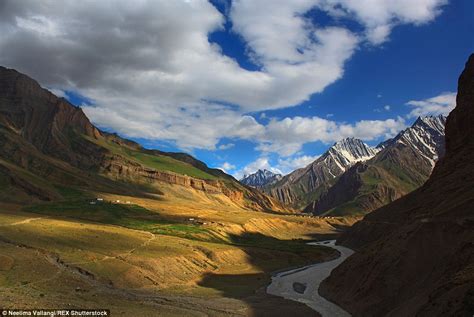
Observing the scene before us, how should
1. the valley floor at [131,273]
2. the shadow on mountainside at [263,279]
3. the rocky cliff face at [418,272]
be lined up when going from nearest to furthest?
1. the rocky cliff face at [418,272]
2. the valley floor at [131,273]
3. the shadow on mountainside at [263,279]

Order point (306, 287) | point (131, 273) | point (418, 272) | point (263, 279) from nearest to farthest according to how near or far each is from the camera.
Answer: point (418, 272) → point (131, 273) → point (306, 287) → point (263, 279)

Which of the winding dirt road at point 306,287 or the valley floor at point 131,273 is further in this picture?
the winding dirt road at point 306,287

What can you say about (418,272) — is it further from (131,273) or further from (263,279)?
(131,273)

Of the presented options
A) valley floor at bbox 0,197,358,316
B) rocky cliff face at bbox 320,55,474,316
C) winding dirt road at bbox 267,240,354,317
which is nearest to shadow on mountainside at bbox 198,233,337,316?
valley floor at bbox 0,197,358,316

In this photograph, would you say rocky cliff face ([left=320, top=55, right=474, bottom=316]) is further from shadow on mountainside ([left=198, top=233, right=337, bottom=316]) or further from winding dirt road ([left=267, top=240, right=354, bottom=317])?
shadow on mountainside ([left=198, top=233, right=337, bottom=316])

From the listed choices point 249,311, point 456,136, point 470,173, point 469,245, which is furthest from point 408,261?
point 456,136

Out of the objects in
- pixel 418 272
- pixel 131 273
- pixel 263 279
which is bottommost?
pixel 131 273

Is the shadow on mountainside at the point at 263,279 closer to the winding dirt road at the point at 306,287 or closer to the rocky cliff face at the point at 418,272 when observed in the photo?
the winding dirt road at the point at 306,287

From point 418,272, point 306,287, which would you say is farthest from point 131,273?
point 418,272

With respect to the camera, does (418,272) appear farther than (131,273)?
No

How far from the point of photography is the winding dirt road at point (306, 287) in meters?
69.0

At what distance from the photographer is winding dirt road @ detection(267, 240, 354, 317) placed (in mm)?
69000

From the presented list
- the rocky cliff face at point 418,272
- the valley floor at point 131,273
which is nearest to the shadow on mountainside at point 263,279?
the valley floor at point 131,273

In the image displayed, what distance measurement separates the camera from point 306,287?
91938 mm
